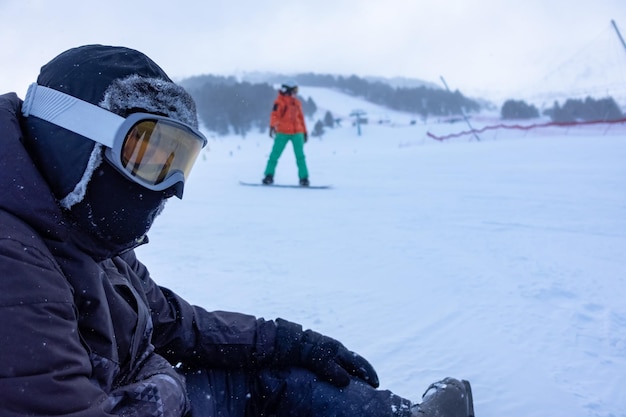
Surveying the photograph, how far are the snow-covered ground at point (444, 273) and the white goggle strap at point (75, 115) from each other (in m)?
1.34

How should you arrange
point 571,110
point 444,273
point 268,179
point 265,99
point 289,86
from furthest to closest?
point 265,99 → point 571,110 → point 289,86 → point 268,179 → point 444,273

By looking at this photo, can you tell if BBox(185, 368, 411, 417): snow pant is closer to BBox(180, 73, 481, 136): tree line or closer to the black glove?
the black glove

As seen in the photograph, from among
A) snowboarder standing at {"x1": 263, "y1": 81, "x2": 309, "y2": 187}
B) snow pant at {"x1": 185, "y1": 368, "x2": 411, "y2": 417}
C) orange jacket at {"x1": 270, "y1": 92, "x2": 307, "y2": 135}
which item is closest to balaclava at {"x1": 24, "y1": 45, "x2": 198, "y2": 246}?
snow pant at {"x1": 185, "y1": 368, "x2": 411, "y2": 417}

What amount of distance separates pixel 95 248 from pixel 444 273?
230cm

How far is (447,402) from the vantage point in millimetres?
1379

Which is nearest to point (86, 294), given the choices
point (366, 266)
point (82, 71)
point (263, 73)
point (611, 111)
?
point (82, 71)

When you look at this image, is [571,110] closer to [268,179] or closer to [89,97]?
[268,179]

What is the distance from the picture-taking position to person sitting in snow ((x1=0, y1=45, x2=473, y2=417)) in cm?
78

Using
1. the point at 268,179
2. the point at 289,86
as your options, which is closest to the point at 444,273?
the point at 268,179

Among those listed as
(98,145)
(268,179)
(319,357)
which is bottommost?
(319,357)

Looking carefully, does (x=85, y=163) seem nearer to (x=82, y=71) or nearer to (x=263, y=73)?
(x=82, y=71)

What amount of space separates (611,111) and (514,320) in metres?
28.7

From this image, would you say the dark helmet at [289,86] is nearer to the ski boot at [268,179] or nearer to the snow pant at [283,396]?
the ski boot at [268,179]

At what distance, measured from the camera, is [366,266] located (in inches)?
120
